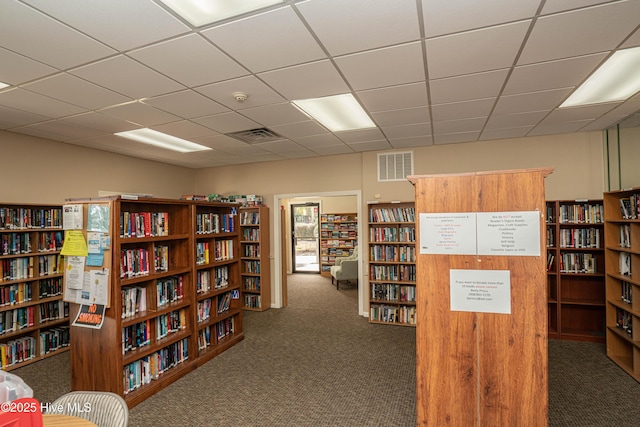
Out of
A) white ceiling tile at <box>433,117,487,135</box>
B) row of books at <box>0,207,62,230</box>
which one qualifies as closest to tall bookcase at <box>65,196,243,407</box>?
row of books at <box>0,207,62,230</box>

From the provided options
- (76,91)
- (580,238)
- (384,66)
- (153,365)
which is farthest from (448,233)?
(580,238)

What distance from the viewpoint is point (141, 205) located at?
11.1 feet

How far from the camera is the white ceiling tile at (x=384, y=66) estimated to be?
87.7 inches

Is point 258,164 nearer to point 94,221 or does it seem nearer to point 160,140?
point 160,140

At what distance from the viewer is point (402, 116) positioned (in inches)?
143

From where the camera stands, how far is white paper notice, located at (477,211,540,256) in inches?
69.9

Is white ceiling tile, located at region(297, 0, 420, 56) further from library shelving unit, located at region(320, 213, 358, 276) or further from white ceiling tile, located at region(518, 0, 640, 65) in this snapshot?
library shelving unit, located at region(320, 213, 358, 276)

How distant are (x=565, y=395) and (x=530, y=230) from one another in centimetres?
223

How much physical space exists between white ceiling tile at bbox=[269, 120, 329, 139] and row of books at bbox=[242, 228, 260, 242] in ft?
7.71

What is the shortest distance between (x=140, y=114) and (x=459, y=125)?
12.2ft

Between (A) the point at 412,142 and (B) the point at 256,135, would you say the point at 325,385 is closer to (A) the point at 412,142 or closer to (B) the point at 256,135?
(B) the point at 256,135

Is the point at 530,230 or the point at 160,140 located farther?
the point at 160,140

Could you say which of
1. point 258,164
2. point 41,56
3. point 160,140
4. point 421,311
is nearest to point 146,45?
point 41,56

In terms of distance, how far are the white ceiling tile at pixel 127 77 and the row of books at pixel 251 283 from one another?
3994 millimetres
